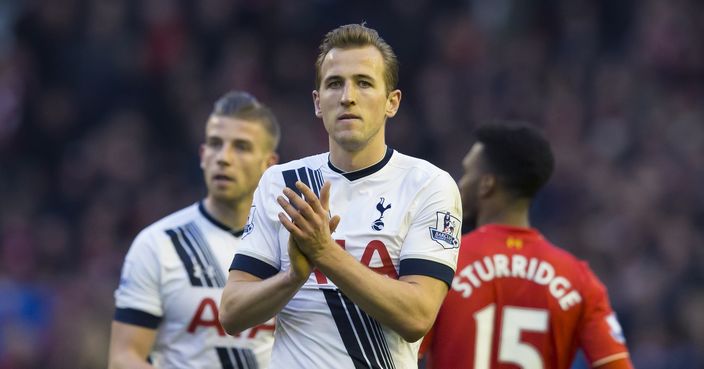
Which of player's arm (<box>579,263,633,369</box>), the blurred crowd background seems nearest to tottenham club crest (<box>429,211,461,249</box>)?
player's arm (<box>579,263,633,369</box>)

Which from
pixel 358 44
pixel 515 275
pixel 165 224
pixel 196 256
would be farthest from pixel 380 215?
pixel 165 224

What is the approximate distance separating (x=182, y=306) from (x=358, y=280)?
220cm

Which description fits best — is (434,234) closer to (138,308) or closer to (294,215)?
(294,215)

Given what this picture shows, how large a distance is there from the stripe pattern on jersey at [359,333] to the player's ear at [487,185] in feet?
6.12

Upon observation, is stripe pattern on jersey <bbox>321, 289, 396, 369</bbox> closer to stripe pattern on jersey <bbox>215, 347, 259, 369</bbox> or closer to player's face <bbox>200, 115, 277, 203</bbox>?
stripe pattern on jersey <bbox>215, 347, 259, 369</bbox>

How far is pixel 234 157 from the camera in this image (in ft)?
22.6

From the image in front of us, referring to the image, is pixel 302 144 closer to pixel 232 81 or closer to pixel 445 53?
pixel 232 81

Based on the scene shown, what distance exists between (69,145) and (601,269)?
6.16 meters

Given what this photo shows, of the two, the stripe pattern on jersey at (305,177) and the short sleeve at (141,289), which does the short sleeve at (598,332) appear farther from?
the short sleeve at (141,289)

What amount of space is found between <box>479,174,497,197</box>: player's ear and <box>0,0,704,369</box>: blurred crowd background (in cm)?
595

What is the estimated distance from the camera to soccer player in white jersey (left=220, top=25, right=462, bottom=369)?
4746mm

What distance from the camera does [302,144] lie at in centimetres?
1451

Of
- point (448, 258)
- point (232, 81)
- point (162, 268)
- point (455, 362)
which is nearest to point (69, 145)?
point (232, 81)

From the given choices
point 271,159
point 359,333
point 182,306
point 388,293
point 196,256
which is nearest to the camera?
point 388,293
